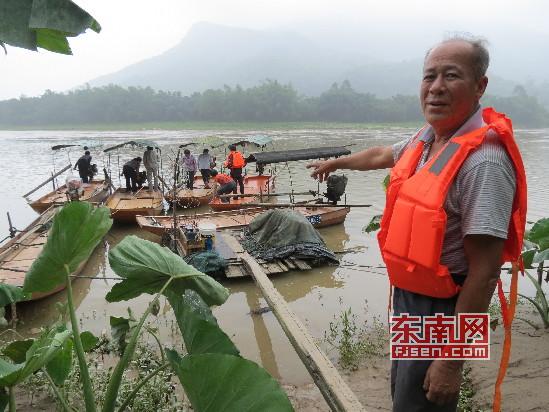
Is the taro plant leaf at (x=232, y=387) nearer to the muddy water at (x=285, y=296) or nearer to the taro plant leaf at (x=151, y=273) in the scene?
the taro plant leaf at (x=151, y=273)

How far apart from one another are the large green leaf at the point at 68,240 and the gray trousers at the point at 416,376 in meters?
1.40

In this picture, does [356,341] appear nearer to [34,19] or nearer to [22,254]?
[34,19]

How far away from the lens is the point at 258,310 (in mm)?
6312

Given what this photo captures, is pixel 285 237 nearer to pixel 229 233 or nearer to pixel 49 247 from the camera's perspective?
pixel 229 233

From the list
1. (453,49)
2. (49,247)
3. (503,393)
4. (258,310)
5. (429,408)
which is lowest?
(258,310)

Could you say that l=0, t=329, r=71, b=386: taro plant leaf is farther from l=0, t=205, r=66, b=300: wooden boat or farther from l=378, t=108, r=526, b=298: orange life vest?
l=0, t=205, r=66, b=300: wooden boat

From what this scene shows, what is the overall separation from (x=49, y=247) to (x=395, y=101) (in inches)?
3101

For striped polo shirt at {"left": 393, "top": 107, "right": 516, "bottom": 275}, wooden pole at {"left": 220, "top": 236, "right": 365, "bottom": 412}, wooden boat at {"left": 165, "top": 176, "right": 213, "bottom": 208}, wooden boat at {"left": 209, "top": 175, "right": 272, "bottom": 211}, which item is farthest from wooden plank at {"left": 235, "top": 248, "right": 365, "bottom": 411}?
wooden boat at {"left": 165, "top": 176, "right": 213, "bottom": 208}

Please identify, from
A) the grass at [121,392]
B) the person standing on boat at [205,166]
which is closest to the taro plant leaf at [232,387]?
the grass at [121,392]

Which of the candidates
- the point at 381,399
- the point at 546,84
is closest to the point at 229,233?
the point at 381,399

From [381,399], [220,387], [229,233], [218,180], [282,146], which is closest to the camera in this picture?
[220,387]

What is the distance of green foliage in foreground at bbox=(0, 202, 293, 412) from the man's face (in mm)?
1173

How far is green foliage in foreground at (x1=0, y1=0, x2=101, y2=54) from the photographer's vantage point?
45.3 inches

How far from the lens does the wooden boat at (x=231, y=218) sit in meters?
9.52
